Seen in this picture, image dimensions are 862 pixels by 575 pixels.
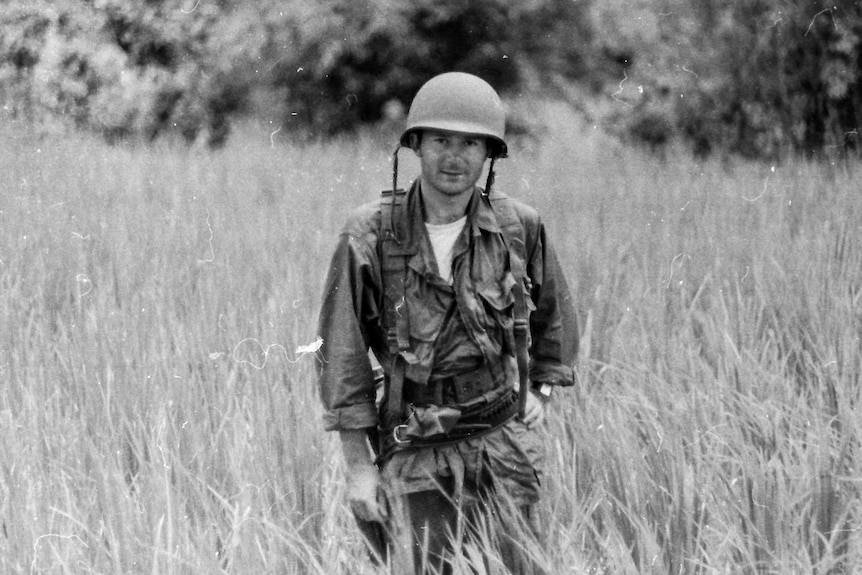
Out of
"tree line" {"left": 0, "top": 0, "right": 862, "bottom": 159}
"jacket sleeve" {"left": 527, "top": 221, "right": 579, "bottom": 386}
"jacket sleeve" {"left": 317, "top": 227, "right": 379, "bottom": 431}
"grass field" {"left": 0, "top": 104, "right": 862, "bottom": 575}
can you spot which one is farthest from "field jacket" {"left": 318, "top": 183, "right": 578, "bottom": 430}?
"tree line" {"left": 0, "top": 0, "right": 862, "bottom": 159}

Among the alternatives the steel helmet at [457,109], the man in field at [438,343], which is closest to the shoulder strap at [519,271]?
the man in field at [438,343]

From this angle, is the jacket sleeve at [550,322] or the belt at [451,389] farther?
the jacket sleeve at [550,322]

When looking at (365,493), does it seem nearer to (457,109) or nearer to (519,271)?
(519,271)

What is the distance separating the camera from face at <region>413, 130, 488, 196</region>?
178cm

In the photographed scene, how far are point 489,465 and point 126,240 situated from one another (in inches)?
114

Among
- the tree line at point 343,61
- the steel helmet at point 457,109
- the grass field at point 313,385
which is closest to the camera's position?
the steel helmet at point 457,109

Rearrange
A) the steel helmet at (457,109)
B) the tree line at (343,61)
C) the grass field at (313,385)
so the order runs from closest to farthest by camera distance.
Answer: the steel helmet at (457,109) → the grass field at (313,385) → the tree line at (343,61)

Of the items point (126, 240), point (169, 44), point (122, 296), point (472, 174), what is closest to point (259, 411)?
point (472, 174)

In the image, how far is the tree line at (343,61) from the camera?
10125 mm

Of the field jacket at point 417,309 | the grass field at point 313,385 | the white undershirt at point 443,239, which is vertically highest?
the white undershirt at point 443,239

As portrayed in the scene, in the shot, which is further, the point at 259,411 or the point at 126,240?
the point at 126,240

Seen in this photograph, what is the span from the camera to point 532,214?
1.91m

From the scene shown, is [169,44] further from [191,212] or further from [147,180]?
[191,212]

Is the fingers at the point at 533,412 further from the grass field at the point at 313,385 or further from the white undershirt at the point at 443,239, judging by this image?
the white undershirt at the point at 443,239
